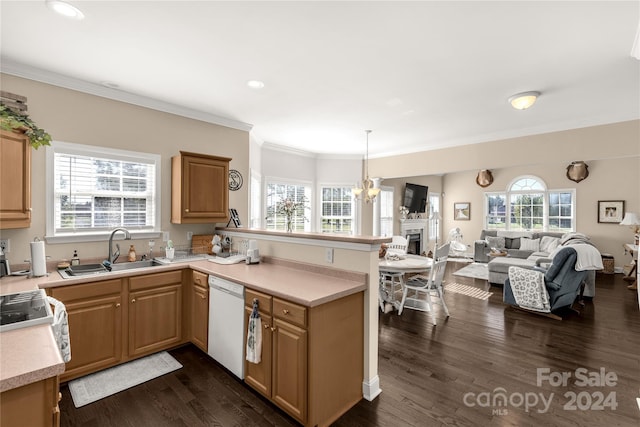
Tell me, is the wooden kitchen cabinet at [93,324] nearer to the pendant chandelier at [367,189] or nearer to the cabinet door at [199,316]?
the cabinet door at [199,316]

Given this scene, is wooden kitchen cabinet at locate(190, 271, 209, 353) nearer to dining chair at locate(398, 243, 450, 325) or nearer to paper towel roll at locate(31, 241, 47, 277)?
paper towel roll at locate(31, 241, 47, 277)

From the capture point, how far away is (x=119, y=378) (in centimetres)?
260

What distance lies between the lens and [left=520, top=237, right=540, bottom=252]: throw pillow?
754 cm

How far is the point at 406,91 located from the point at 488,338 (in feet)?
9.80

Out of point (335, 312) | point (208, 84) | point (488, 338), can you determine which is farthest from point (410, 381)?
point (208, 84)

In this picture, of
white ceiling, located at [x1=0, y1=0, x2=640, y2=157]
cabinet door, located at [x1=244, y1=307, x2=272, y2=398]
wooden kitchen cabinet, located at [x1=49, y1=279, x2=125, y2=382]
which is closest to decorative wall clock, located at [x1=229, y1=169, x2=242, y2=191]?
white ceiling, located at [x1=0, y1=0, x2=640, y2=157]

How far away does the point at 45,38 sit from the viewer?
236 cm

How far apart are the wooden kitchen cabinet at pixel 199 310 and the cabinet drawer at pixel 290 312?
1.06m

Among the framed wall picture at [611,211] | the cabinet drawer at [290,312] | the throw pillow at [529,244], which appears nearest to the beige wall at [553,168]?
the framed wall picture at [611,211]

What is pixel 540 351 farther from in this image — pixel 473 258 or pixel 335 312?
pixel 473 258

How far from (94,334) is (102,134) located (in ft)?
6.74

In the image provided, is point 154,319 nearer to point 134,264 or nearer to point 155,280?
point 155,280

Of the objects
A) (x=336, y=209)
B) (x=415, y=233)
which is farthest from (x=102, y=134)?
(x=415, y=233)

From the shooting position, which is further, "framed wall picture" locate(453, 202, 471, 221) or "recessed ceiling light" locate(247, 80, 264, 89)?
"framed wall picture" locate(453, 202, 471, 221)
